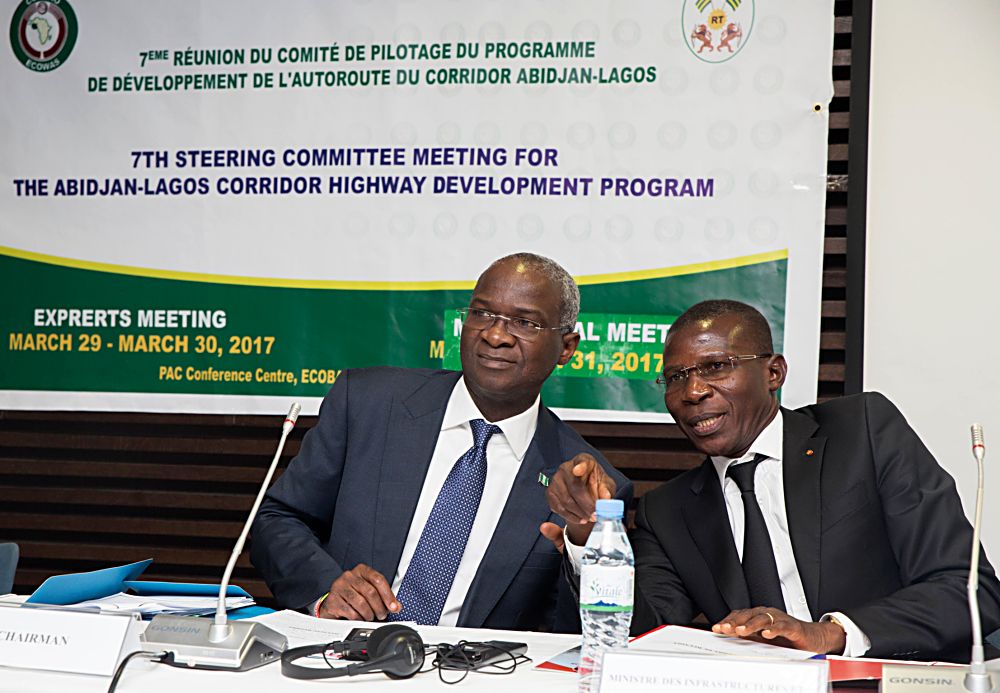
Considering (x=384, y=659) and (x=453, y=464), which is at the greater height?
(x=453, y=464)

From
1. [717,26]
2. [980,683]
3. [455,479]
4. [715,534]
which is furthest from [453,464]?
[717,26]

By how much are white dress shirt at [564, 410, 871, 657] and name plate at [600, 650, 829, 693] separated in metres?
1.02

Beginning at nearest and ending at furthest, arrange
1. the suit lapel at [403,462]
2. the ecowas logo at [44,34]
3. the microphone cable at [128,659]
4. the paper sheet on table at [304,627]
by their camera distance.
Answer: the microphone cable at [128,659] → the paper sheet on table at [304,627] → the suit lapel at [403,462] → the ecowas logo at [44,34]

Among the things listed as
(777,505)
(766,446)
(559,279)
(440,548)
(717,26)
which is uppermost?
(717,26)

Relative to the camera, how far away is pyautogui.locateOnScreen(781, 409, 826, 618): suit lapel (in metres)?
2.48

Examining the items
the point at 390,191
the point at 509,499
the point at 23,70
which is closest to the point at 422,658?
the point at 509,499

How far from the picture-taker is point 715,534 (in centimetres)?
258

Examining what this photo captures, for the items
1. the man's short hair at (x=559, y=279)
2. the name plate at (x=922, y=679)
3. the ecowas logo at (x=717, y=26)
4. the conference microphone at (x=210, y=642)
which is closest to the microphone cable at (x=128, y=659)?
the conference microphone at (x=210, y=642)

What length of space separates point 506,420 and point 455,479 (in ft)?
0.71

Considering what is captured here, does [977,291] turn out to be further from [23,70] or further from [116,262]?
[23,70]

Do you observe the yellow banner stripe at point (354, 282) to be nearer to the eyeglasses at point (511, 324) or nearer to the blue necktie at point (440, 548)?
the eyeglasses at point (511, 324)

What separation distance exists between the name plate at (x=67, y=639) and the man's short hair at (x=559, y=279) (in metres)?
1.41

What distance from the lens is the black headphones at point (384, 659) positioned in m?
1.70

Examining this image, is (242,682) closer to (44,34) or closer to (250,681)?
(250,681)
